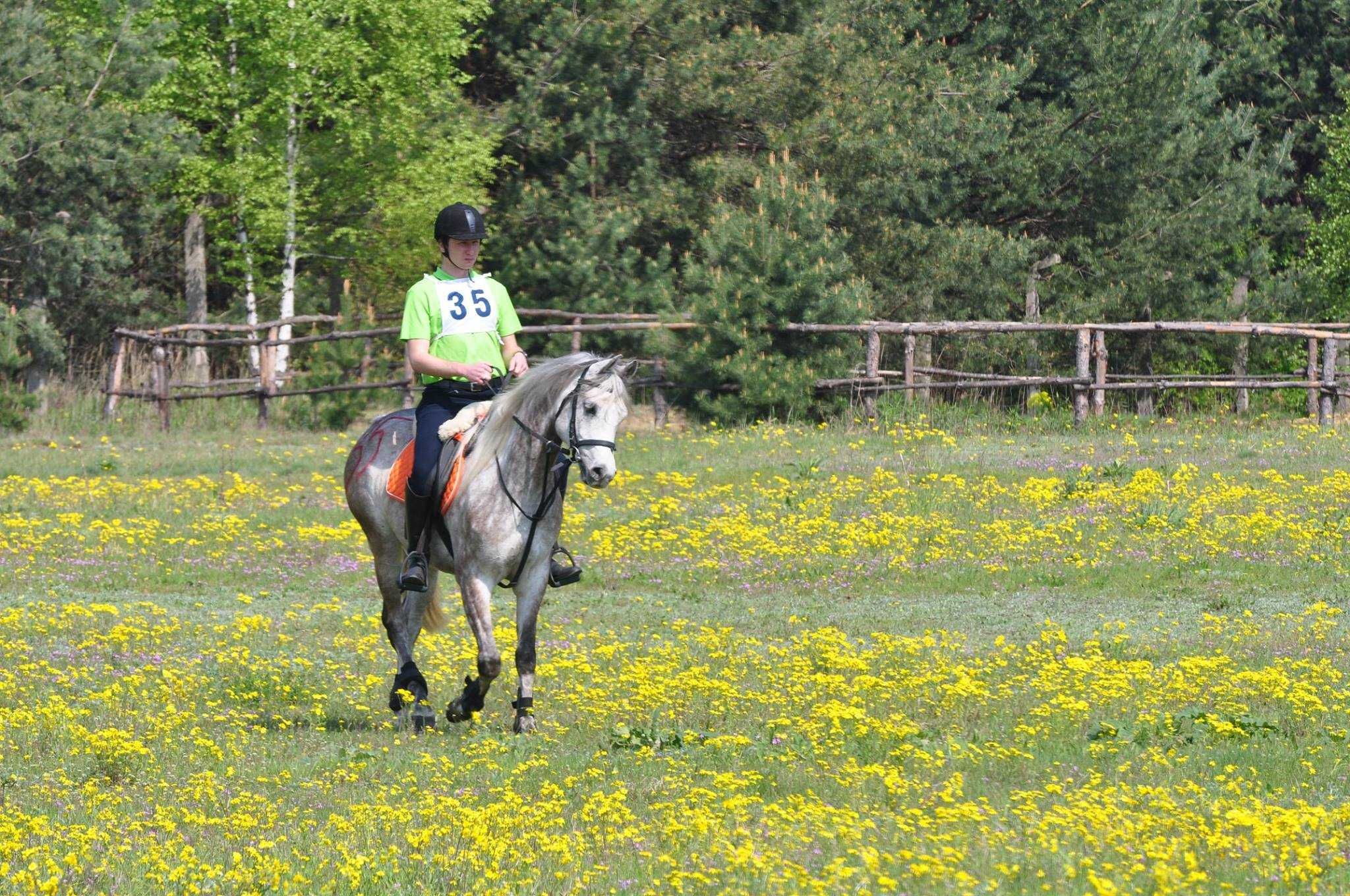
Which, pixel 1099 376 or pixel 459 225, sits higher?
pixel 459 225

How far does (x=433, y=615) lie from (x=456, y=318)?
80.5 inches

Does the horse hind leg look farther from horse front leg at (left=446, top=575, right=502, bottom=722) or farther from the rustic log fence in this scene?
the rustic log fence

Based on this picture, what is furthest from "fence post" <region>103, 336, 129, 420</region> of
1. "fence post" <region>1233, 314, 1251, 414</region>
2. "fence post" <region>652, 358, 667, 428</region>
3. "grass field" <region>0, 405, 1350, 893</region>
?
"fence post" <region>1233, 314, 1251, 414</region>

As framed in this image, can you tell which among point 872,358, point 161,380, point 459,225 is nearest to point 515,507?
point 459,225

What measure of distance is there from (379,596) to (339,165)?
2476 cm

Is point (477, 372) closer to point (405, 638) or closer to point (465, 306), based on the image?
point (465, 306)

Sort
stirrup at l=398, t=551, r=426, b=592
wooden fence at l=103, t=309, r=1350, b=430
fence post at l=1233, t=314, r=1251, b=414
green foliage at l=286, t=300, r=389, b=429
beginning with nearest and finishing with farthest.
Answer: stirrup at l=398, t=551, r=426, b=592 → wooden fence at l=103, t=309, r=1350, b=430 → green foliage at l=286, t=300, r=389, b=429 → fence post at l=1233, t=314, r=1251, b=414

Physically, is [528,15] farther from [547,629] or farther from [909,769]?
[909,769]

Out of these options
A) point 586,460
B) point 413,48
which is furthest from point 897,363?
point 586,460

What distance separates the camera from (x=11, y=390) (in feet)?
101

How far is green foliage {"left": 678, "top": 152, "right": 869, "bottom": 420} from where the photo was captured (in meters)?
29.0

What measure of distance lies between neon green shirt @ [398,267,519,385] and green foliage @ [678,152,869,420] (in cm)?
1772

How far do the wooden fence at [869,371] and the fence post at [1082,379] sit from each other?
0.02 meters

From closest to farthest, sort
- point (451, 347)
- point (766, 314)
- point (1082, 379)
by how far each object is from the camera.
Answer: point (451, 347) < point (1082, 379) < point (766, 314)
